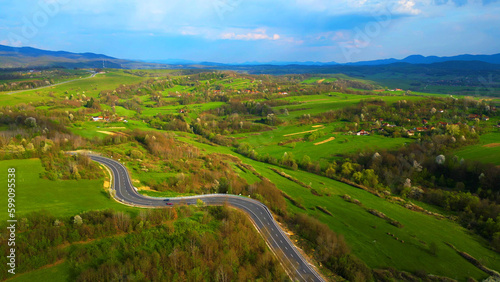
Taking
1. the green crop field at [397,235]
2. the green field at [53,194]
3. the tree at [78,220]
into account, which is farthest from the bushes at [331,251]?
the tree at [78,220]

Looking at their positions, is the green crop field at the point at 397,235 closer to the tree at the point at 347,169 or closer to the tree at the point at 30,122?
the tree at the point at 347,169

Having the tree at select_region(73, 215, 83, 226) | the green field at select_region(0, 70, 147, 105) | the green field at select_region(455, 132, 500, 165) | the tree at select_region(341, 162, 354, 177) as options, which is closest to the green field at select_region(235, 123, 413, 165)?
the tree at select_region(341, 162, 354, 177)

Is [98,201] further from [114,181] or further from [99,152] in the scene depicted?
[99,152]

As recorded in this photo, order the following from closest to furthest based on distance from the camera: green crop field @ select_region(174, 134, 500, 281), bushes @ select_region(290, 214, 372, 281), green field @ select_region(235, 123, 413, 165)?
bushes @ select_region(290, 214, 372, 281), green crop field @ select_region(174, 134, 500, 281), green field @ select_region(235, 123, 413, 165)

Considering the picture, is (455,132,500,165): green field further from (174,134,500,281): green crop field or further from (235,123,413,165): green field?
(174,134,500,281): green crop field

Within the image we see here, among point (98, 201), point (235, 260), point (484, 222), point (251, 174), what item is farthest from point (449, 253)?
point (98, 201)

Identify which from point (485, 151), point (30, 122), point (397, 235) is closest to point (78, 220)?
point (397, 235)

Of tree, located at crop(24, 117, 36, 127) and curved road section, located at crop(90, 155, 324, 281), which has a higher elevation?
tree, located at crop(24, 117, 36, 127)
